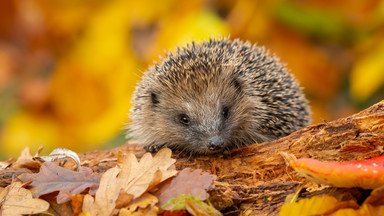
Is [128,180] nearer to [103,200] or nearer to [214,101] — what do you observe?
[103,200]

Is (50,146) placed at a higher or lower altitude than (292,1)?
lower

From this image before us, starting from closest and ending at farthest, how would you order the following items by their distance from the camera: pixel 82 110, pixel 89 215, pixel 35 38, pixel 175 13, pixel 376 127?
pixel 89 215 → pixel 376 127 → pixel 175 13 → pixel 82 110 → pixel 35 38

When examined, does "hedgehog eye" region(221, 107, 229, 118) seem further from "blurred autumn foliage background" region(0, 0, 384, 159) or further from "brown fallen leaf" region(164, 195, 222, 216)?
"brown fallen leaf" region(164, 195, 222, 216)

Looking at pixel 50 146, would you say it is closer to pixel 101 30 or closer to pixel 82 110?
pixel 82 110

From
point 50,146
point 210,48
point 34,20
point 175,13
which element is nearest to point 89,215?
point 210,48

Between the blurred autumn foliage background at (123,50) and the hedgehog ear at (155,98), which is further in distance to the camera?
the blurred autumn foliage background at (123,50)

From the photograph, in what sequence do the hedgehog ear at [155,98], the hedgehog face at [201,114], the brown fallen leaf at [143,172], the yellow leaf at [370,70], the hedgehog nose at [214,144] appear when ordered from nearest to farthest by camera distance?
the brown fallen leaf at [143,172]
the hedgehog nose at [214,144]
the hedgehog face at [201,114]
the hedgehog ear at [155,98]
the yellow leaf at [370,70]

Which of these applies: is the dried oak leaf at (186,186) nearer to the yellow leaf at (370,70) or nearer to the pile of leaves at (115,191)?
the pile of leaves at (115,191)

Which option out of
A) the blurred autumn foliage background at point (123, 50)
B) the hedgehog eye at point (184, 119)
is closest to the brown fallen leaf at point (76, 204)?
the hedgehog eye at point (184, 119)
